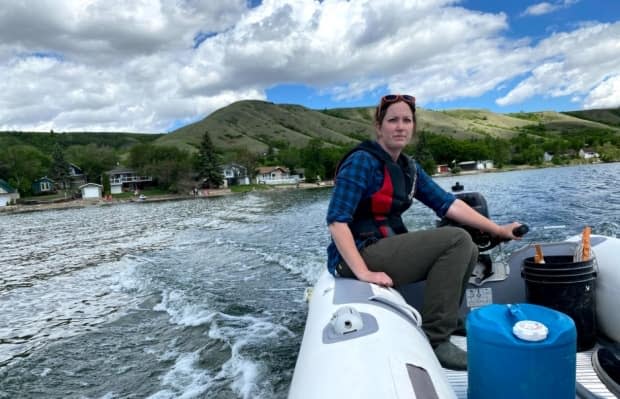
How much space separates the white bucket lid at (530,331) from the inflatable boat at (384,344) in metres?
0.15

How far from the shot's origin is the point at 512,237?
3.39 metres

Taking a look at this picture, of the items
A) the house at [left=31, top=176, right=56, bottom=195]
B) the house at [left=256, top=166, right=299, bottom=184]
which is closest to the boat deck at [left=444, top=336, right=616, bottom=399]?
the house at [left=256, top=166, right=299, bottom=184]

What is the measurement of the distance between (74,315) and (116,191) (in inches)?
3307

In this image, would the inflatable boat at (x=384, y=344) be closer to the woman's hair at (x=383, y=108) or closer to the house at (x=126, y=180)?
the woman's hair at (x=383, y=108)

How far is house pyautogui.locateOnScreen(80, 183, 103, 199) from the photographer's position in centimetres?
7806

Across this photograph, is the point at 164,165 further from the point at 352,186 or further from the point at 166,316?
the point at 352,186

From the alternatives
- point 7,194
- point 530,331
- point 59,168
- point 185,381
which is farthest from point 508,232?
point 59,168

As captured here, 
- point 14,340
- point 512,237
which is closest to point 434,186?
point 512,237

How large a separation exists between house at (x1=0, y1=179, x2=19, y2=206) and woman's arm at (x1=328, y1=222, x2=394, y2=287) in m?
79.6

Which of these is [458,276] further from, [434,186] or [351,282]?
[434,186]

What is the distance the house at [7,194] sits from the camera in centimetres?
6881

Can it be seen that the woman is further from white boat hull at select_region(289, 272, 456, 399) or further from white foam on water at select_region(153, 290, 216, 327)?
white foam on water at select_region(153, 290, 216, 327)

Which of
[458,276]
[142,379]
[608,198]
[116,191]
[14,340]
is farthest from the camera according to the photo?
[116,191]

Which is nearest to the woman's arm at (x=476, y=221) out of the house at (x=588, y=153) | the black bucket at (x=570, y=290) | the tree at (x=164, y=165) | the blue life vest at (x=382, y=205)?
the black bucket at (x=570, y=290)
